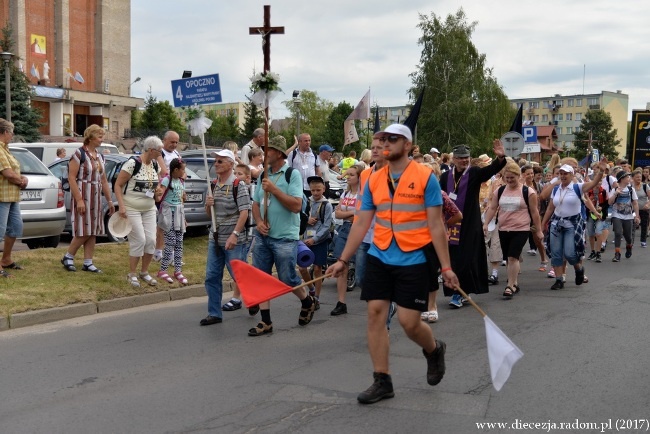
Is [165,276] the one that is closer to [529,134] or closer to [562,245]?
[562,245]

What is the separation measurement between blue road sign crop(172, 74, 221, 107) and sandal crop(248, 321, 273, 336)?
632 cm

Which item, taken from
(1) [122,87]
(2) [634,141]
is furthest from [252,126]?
(2) [634,141]

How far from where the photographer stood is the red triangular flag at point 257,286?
19.8 ft

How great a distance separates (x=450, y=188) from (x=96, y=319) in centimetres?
448

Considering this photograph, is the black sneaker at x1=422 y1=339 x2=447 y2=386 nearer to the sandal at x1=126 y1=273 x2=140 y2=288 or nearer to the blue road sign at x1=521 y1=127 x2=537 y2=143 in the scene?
the sandal at x1=126 y1=273 x2=140 y2=288

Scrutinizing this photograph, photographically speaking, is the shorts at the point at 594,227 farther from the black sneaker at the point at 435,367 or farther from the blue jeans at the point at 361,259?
the black sneaker at the point at 435,367

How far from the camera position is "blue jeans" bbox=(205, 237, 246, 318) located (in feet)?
28.0

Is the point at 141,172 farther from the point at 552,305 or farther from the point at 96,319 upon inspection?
the point at 552,305

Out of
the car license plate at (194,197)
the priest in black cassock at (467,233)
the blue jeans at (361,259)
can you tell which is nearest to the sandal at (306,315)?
the blue jeans at (361,259)

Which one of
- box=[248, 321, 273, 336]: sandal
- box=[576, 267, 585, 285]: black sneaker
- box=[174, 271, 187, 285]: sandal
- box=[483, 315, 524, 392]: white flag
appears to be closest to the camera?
box=[483, 315, 524, 392]: white flag

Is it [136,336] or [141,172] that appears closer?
[136,336]

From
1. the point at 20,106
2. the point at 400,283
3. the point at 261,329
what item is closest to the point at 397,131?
the point at 400,283

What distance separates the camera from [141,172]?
10.3 m

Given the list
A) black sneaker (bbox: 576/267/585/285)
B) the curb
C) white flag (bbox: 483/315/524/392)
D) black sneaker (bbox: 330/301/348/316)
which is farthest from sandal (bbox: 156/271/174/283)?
white flag (bbox: 483/315/524/392)
